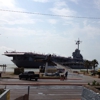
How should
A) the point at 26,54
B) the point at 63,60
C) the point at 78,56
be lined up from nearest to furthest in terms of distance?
the point at 26,54
the point at 63,60
the point at 78,56

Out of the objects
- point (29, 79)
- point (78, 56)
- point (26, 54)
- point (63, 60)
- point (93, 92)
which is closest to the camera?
point (93, 92)

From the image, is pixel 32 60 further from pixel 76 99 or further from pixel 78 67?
pixel 76 99

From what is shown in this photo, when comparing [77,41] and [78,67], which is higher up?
[77,41]

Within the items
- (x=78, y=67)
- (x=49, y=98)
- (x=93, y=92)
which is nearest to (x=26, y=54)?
(x=78, y=67)

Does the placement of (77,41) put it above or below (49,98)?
above

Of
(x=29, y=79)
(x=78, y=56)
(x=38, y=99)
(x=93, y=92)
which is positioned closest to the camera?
(x=93, y=92)

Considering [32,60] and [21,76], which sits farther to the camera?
[32,60]

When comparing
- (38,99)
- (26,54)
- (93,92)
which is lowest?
(38,99)

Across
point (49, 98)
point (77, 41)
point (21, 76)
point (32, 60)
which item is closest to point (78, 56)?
point (77, 41)

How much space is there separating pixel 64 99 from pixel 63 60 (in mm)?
122994

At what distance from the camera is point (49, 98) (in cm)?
1761

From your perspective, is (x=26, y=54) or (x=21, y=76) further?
(x=26, y=54)

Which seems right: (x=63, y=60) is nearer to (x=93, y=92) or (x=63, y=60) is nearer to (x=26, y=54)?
(x=26, y=54)

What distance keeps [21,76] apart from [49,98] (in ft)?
72.0
